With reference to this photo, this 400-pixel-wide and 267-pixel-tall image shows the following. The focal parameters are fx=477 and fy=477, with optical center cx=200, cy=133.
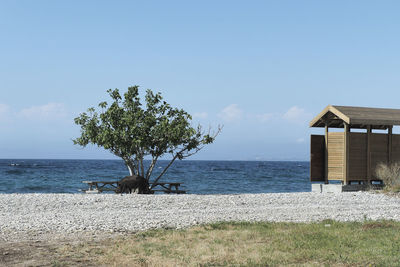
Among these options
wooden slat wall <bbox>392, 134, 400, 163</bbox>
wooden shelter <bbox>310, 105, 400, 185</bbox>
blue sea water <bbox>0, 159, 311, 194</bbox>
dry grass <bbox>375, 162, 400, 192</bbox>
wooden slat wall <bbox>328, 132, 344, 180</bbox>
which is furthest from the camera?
blue sea water <bbox>0, 159, 311, 194</bbox>

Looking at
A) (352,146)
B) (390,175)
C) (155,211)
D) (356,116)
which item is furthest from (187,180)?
(155,211)

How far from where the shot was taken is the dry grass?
21.2 metres

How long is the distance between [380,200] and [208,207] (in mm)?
7028

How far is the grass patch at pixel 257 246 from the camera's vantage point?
8.12m

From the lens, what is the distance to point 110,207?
52.9ft

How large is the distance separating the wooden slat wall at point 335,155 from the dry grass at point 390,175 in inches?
69.6

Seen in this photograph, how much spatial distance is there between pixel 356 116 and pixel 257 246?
14286 mm

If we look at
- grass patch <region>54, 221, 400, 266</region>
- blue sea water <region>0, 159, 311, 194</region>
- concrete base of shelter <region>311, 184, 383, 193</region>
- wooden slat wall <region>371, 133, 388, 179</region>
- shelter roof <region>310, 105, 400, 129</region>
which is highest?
shelter roof <region>310, 105, 400, 129</region>

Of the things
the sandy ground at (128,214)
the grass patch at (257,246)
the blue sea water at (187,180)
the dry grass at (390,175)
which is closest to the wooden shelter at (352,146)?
the dry grass at (390,175)

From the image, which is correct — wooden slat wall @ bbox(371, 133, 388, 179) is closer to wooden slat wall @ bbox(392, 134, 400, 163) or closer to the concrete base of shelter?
wooden slat wall @ bbox(392, 134, 400, 163)

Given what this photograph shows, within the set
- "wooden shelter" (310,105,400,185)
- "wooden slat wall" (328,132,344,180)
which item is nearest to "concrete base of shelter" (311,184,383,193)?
"wooden shelter" (310,105,400,185)

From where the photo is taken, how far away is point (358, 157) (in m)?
22.4

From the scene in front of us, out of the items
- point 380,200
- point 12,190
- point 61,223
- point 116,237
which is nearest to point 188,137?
point 380,200

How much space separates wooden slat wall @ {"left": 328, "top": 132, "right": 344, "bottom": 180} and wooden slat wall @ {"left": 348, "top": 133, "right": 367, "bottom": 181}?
428mm
